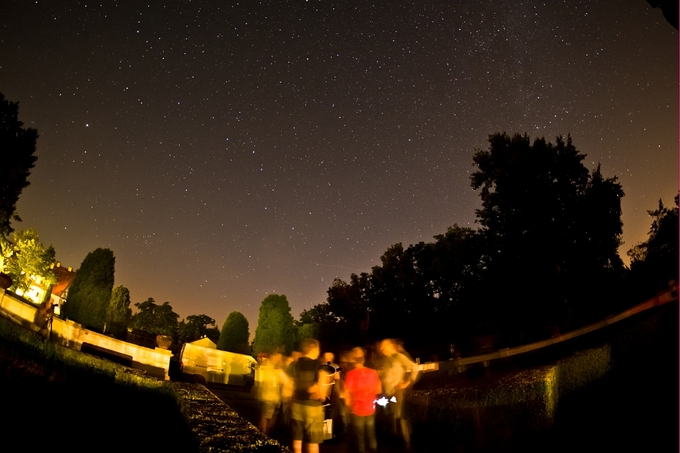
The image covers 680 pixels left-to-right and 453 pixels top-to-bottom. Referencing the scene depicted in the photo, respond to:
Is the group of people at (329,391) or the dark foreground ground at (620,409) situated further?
the group of people at (329,391)

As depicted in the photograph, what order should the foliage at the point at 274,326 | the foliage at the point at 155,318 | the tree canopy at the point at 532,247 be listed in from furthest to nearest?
1. the foliage at the point at 155,318
2. the foliage at the point at 274,326
3. the tree canopy at the point at 532,247

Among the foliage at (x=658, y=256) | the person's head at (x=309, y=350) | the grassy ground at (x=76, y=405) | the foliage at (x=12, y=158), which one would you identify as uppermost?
the foliage at (x=12, y=158)

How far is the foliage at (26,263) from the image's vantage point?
27703mm

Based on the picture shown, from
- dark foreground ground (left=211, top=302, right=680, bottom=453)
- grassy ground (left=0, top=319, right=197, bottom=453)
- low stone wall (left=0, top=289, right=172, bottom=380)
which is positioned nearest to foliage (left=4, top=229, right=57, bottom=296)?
low stone wall (left=0, top=289, right=172, bottom=380)

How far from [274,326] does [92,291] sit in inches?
613

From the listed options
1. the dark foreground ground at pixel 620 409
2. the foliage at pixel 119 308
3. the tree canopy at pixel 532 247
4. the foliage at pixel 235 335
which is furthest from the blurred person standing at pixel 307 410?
the foliage at pixel 235 335

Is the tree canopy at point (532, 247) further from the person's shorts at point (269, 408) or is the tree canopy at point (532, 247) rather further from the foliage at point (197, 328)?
the foliage at point (197, 328)

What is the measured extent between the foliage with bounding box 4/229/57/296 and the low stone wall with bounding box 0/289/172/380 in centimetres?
1414

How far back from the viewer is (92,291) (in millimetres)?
24312

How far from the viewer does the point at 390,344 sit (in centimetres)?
882

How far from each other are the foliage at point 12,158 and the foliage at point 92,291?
14.7ft

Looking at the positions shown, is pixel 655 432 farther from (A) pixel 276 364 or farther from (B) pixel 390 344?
(A) pixel 276 364

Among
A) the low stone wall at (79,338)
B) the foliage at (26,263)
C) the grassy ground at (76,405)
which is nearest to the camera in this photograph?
the grassy ground at (76,405)

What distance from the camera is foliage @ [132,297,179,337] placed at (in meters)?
62.5
